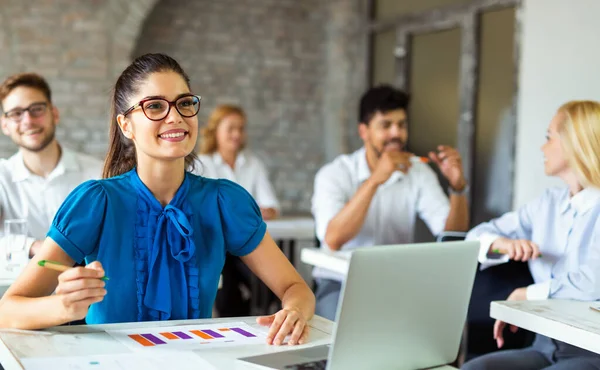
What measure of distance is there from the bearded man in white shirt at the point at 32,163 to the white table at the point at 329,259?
105 centimetres

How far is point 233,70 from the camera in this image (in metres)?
6.32

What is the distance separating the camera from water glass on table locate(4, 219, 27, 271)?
7.64 feet

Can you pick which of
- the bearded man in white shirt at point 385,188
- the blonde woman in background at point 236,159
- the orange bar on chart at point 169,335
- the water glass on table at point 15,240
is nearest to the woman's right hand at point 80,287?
the orange bar on chart at point 169,335

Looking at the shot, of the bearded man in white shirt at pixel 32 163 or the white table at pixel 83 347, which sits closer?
Result: the white table at pixel 83 347

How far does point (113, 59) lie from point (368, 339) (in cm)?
478

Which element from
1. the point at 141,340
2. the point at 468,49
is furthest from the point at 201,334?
the point at 468,49

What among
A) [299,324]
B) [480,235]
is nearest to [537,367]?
[480,235]

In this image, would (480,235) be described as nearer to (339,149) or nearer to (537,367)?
(537,367)

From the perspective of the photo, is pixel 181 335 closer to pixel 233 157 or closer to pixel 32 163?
pixel 32 163

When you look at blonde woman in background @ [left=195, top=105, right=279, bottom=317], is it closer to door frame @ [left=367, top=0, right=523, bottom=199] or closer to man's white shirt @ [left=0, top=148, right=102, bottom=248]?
door frame @ [left=367, top=0, right=523, bottom=199]

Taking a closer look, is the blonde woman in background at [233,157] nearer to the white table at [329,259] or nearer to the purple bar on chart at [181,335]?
the white table at [329,259]

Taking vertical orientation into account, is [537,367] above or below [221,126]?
below

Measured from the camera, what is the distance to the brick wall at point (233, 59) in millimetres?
5535

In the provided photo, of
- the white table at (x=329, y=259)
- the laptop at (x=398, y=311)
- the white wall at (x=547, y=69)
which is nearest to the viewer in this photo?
the laptop at (x=398, y=311)
